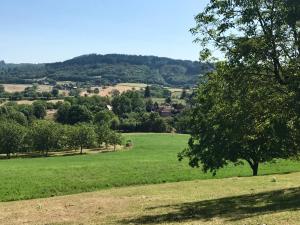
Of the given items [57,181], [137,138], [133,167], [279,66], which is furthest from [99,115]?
[279,66]

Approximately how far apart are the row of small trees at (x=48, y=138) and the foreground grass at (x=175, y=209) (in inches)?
3511

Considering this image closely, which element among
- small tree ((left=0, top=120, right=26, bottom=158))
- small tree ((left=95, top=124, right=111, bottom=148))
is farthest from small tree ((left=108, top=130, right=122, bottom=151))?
small tree ((left=0, top=120, right=26, bottom=158))

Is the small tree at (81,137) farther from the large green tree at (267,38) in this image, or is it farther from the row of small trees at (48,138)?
the large green tree at (267,38)

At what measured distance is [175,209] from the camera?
26.7m

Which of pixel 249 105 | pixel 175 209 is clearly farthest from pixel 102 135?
pixel 249 105

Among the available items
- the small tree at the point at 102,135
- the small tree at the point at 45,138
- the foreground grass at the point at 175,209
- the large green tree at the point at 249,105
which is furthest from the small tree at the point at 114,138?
the large green tree at the point at 249,105

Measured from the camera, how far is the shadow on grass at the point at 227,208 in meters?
22.0

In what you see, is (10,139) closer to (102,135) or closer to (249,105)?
(102,135)

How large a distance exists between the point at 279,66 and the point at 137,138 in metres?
128

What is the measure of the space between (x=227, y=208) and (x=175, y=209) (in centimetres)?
326

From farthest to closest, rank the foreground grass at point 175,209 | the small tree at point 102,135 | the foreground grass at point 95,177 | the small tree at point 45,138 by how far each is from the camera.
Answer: the small tree at point 102,135 → the small tree at point 45,138 → the foreground grass at point 95,177 → the foreground grass at point 175,209

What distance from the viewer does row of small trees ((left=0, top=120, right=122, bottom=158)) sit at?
12256cm

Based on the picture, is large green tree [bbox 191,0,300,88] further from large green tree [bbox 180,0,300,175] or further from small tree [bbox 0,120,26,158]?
small tree [bbox 0,120,26,158]

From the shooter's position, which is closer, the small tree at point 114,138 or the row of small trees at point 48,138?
the row of small trees at point 48,138
